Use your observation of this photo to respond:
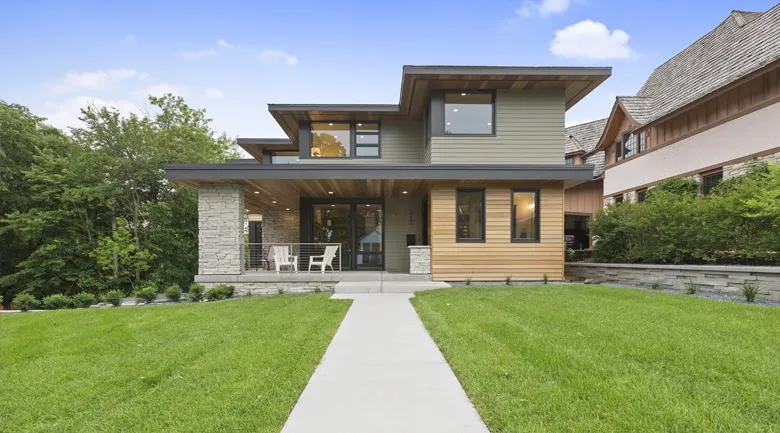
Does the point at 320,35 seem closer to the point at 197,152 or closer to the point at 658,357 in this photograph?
the point at 197,152

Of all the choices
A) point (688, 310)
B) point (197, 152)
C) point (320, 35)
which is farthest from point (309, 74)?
point (688, 310)

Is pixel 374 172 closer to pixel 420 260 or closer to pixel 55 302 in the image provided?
pixel 420 260

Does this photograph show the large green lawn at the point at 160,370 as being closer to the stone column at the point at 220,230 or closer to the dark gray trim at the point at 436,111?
the stone column at the point at 220,230

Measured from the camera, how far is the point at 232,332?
464cm

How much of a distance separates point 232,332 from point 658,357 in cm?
472

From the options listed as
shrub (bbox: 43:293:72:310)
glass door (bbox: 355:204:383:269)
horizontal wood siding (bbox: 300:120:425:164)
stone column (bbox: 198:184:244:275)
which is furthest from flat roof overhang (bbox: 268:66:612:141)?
shrub (bbox: 43:293:72:310)

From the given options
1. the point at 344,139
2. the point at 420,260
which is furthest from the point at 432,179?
the point at 344,139

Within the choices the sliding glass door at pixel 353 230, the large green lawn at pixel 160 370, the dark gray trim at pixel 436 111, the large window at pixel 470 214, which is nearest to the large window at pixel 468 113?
the dark gray trim at pixel 436 111

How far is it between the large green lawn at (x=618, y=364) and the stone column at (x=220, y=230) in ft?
19.2

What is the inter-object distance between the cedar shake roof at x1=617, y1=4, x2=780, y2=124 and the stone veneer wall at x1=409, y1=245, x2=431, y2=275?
378 inches

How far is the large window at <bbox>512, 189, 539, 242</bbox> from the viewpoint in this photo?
31.6 feet

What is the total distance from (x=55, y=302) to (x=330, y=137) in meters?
8.30

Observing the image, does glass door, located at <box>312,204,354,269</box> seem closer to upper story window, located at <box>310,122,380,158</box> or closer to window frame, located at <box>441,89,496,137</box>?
upper story window, located at <box>310,122,380,158</box>

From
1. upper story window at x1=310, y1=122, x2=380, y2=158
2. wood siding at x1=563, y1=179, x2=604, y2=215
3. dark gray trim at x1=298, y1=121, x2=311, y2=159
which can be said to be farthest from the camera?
wood siding at x1=563, y1=179, x2=604, y2=215
